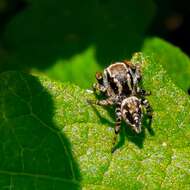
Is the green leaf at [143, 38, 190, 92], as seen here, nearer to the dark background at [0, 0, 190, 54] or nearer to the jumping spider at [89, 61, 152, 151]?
the jumping spider at [89, 61, 152, 151]

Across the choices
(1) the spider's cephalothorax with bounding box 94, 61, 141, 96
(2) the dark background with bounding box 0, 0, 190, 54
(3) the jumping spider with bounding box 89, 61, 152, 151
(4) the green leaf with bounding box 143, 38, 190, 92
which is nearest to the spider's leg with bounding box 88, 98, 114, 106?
(3) the jumping spider with bounding box 89, 61, 152, 151

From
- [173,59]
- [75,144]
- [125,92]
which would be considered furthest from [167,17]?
[75,144]

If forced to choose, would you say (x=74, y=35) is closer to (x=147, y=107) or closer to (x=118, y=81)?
(x=118, y=81)

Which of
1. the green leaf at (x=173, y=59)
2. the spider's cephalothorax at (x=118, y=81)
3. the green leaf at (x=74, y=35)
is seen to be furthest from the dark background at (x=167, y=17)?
the spider's cephalothorax at (x=118, y=81)

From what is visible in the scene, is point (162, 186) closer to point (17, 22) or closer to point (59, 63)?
point (59, 63)

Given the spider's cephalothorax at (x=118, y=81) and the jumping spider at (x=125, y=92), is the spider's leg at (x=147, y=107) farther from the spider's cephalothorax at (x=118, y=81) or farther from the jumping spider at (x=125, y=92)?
the spider's cephalothorax at (x=118, y=81)

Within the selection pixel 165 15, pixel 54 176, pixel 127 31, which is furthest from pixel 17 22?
pixel 54 176
